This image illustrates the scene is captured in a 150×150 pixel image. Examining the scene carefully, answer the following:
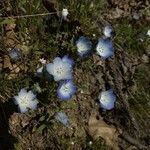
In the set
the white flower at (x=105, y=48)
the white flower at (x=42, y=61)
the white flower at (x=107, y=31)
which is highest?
the white flower at (x=105, y=48)

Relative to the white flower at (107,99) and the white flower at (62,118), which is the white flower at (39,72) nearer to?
the white flower at (62,118)

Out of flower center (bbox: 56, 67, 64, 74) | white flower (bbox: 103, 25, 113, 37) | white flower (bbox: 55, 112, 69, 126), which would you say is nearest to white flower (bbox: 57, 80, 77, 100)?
flower center (bbox: 56, 67, 64, 74)

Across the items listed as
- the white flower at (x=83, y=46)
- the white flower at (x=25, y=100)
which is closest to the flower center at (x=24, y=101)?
the white flower at (x=25, y=100)

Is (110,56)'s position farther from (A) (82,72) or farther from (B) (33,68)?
(B) (33,68)

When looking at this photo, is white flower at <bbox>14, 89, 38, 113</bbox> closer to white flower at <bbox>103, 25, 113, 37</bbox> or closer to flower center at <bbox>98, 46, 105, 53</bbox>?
flower center at <bbox>98, 46, 105, 53</bbox>

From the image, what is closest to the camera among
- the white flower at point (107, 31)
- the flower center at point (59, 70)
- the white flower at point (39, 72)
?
the flower center at point (59, 70)
